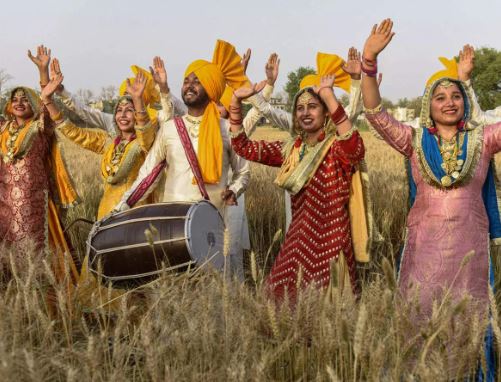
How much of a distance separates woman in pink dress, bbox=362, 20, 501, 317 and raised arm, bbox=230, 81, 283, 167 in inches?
Result: 28.2

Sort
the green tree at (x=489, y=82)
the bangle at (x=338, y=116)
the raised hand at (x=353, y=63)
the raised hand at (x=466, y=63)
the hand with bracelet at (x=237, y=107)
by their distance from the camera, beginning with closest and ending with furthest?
the bangle at (x=338, y=116) < the raised hand at (x=353, y=63) < the hand with bracelet at (x=237, y=107) < the raised hand at (x=466, y=63) < the green tree at (x=489, y=82)

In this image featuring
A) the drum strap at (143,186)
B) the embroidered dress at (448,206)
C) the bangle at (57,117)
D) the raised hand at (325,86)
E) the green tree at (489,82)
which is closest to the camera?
the embroidered dress at (448,206)

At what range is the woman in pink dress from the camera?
2.82m

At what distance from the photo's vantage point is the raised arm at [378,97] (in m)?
2.83

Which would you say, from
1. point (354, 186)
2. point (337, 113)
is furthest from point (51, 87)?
point (354, 186)

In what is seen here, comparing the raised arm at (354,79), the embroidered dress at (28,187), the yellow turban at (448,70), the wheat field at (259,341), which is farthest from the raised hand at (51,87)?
the yellow turban at (448,70)

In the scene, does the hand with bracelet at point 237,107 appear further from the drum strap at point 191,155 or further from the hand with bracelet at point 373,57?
the hand with bracelet at point 373,57

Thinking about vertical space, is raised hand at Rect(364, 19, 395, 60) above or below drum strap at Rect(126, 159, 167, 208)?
above

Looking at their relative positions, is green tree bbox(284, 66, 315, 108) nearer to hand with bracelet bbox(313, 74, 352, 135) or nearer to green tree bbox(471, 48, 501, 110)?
green tree bbox(471, 48, 501, 110)

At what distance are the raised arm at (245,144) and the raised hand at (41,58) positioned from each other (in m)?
1.56

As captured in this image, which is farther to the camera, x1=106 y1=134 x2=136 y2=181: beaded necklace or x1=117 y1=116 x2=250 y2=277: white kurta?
x1=106 y1=134 x2=136 y2=181: beaded necklace

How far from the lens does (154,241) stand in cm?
304

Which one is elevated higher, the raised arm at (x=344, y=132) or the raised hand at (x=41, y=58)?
the raised hand at (x=41, y=58)

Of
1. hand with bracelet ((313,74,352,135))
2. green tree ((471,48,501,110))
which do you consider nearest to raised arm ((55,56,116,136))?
hand with bracelet ((313,74,352,135))
